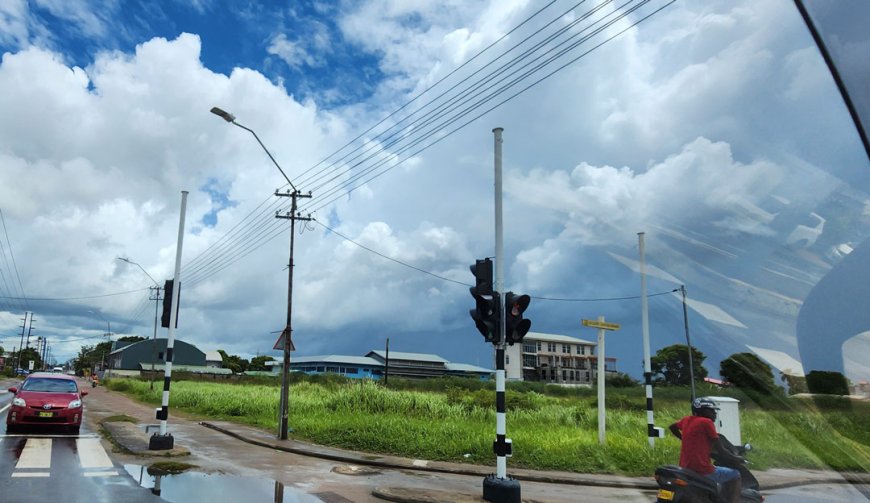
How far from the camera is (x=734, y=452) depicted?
15.8 ft

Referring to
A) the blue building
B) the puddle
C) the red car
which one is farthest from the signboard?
the blue building

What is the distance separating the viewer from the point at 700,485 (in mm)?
4812

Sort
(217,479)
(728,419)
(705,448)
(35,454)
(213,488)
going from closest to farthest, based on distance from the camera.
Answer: (705,448)
(728,419)
(213,488)
(217,479)
(35,454)

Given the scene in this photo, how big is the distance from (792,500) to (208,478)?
9.07m

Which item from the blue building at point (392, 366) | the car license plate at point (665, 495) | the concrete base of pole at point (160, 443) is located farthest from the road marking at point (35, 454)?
the blue building at point (392, 366)

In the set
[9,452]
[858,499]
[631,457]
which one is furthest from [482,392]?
[858,499]

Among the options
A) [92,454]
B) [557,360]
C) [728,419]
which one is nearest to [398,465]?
[92,454]

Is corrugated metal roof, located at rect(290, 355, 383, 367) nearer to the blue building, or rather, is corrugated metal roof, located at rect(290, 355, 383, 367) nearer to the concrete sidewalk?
the blue building

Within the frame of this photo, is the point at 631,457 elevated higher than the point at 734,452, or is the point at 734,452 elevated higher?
the point at 734,452

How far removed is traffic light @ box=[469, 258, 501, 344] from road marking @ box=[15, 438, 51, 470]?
25.9 feet

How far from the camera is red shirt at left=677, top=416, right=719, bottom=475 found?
4945 mm

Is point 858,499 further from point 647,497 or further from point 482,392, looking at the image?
point 482,392

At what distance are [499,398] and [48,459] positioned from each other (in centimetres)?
853

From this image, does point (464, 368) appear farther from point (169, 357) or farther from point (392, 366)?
point (169, 357)
